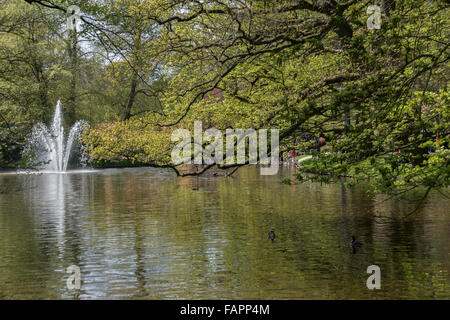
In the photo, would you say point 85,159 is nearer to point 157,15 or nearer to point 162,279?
point 157,15

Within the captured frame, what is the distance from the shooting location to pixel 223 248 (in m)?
15.3

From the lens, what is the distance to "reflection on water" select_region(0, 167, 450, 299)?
11.5 meters

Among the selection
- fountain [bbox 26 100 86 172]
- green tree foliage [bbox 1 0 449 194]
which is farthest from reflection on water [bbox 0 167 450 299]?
fountain [bbox 26 100 86 172]

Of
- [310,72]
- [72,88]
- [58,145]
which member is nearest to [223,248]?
[310,72]

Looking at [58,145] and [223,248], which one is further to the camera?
[58,145]

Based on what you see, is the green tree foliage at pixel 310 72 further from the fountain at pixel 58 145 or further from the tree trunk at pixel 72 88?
the tree trunk at pixel 72 88

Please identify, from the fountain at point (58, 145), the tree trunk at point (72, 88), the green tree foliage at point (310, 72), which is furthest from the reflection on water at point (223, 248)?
the tree trunk at point (72, 88)

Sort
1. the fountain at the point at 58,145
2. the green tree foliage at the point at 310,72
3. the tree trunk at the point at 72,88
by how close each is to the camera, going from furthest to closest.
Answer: the fountain at the point at 58,145
the tree trunk at the point at 72,88
the green tree foliage at the point at 310,72

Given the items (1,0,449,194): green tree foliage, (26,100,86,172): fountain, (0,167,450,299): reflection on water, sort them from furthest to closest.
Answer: (26,100,86,172): fountain, (0,167,450,299): reflection on water, (1,0,449,194): green tree foliage

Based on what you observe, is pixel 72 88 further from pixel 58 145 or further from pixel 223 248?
pixel 223 248

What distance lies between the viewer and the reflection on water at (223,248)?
452 inches

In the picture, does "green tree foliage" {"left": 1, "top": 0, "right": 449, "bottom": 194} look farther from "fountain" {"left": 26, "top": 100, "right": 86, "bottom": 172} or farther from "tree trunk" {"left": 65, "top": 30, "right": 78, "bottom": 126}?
"tree trunk" {"left": 65, "top": 30, "right": 78, "bottom": 126}

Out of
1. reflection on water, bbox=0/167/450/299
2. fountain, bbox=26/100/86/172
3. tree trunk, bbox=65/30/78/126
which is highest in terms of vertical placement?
tree trunk, bbox=65/30/78/126

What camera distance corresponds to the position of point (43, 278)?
12.5 m
